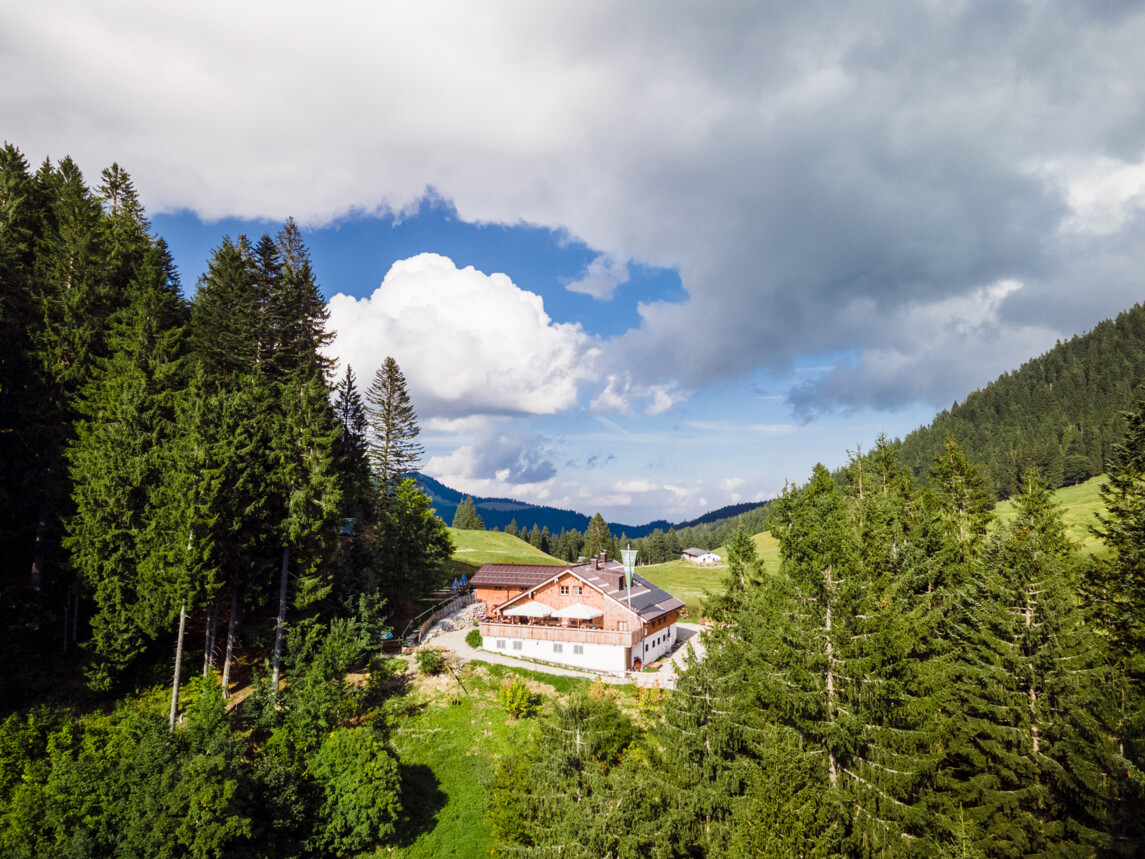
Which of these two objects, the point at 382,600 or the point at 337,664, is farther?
the point at 382,600

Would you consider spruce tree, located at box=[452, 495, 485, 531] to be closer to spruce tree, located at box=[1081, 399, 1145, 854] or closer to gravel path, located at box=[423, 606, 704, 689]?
gravel path, located at box=[423, 606, 704, 689]

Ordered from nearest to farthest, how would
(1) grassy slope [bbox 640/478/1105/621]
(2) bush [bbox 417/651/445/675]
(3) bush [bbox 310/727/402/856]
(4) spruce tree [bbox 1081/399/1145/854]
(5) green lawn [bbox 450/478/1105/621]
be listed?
(4) spruce tree [bbox 1081/399/1145/854], (3) bush [bbox 310/727/402/856], (2) bush [bbox 417/651/445/675], (1) grassy slope [bbox 640/478/1105/621], (5) green lawn [bbox 450/478/1105/621]

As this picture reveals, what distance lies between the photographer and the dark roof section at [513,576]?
56.9m

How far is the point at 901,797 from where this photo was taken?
22.0 meters

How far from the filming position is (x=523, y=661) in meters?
45.0

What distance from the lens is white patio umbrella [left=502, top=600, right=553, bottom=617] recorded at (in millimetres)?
47781

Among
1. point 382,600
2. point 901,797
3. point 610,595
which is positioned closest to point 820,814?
point 901,797

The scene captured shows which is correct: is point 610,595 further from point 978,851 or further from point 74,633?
point 74,633

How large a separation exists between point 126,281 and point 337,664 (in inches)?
1554

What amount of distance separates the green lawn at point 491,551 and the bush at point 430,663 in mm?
45400

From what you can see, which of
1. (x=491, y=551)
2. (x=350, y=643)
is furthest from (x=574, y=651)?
(x=491, y=551)

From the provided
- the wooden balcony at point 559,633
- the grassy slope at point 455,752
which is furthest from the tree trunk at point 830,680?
the wooden balcony at point 559,633

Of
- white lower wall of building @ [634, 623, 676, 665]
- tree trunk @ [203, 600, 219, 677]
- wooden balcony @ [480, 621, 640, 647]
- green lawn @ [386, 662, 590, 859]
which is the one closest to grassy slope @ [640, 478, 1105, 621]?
white lower wall of building @ [634, 623, 676, 665]

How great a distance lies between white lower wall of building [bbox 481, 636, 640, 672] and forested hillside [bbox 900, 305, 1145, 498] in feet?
342
